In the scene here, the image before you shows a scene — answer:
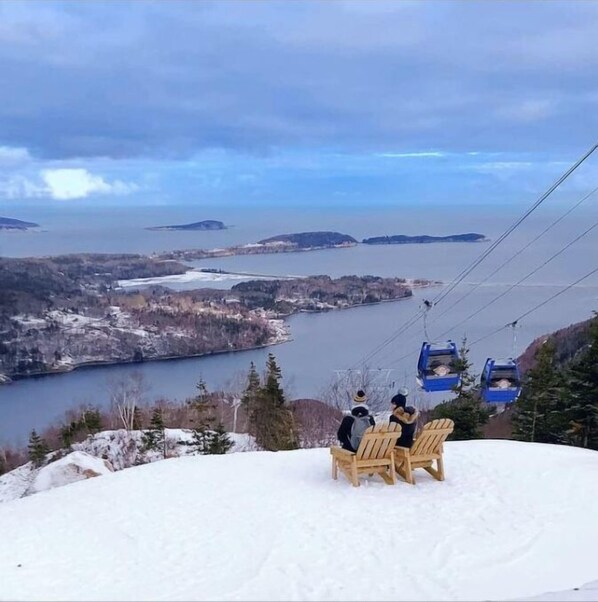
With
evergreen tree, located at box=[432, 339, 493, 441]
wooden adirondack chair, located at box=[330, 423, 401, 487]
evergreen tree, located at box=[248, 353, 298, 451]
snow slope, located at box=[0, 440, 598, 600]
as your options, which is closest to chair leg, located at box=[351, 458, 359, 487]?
wooden adirondack chair, located at box=[330, 423, 401, 487]

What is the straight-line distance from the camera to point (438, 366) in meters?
17.4

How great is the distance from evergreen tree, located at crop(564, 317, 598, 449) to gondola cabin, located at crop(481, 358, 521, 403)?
4.67 ft

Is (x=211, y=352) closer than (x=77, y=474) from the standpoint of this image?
No

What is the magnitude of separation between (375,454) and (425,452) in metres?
0.68

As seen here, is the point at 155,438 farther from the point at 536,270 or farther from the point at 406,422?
the point at 536,270

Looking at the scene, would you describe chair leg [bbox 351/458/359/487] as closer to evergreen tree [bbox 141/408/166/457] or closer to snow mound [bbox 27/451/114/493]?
snow mound [bbox 27/451/114/493]

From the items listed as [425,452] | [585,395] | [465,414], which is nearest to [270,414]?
[465,414]

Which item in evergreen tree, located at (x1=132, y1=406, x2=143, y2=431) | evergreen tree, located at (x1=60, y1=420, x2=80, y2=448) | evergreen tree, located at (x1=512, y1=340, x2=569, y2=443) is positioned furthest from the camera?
evergreen tree, located at (x1=132, y1=406, x2=143, y2=431)

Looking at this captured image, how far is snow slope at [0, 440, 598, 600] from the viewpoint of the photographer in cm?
592

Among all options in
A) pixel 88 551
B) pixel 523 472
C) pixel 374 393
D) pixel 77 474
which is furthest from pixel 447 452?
pixel 374 393

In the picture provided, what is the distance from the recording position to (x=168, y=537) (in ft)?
23.7

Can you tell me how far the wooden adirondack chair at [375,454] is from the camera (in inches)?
339

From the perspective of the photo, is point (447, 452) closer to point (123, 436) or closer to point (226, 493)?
point (226, 493)

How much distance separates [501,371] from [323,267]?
4525 inches
